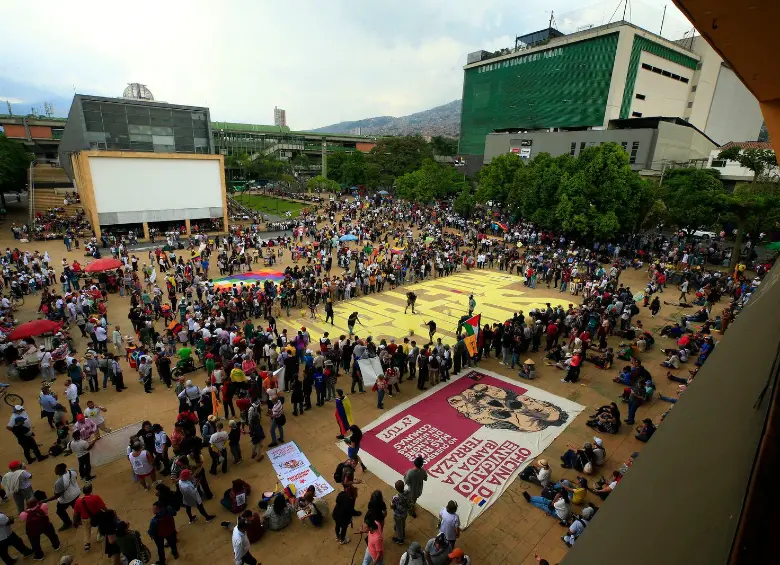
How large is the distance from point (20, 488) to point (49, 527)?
3.93 feet

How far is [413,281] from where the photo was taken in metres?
27.8

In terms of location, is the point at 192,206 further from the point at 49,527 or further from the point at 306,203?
the point at 49,527

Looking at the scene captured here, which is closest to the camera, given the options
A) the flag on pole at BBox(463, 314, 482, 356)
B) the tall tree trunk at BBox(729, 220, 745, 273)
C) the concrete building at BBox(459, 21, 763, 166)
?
the flag on pole at BBox(463, 314, 482, 356)

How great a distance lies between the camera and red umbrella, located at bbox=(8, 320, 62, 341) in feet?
44.5

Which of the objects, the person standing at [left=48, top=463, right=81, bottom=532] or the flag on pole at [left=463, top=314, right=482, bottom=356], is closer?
the person standing at [left=48, top=463, right=81, bottom=532]

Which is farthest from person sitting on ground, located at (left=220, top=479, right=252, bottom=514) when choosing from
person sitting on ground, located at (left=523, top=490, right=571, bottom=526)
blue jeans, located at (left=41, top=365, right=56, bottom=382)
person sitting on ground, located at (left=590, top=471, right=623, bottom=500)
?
blue jeans, located at (left=41, top=365, right=56, bottom=382)

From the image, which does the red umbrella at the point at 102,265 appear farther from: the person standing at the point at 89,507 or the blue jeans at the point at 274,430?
the person standing at the point at 89,507

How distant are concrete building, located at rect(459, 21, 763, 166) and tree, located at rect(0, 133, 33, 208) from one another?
2698 inches

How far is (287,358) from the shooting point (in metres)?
13.2

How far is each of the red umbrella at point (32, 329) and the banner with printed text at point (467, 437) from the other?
11.2 m

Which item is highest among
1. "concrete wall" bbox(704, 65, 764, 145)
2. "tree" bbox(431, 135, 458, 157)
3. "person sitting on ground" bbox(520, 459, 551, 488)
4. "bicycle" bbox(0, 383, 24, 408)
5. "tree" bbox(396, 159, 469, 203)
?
"concrete wall" bbox(704, 65, 764, 145)

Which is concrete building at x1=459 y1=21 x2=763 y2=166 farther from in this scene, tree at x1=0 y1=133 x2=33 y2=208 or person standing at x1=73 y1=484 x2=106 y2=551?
tree at x1=0 y1=133 x2=33 y2=208

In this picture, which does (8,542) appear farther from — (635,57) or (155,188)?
(635,57)

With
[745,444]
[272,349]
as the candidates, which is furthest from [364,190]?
[745,444]
